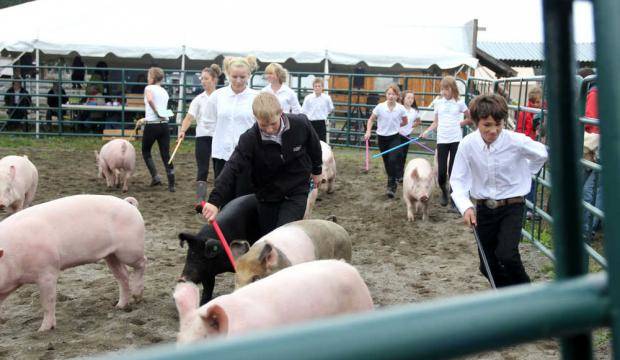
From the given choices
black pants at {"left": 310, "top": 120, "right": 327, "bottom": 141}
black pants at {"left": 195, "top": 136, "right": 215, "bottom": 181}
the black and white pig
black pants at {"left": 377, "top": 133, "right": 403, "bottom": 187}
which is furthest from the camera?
black pants at {"left": 310, "top": 120, "right": 327, "bottom": 141}

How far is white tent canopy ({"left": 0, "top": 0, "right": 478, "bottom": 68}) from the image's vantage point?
17266mm

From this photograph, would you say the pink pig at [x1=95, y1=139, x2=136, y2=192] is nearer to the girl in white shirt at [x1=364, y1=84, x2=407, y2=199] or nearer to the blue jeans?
the girl in white shirt at [x1=364, y1=84, x2=407, y2=199]

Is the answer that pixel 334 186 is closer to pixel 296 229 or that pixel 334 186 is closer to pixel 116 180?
pixel 116 180

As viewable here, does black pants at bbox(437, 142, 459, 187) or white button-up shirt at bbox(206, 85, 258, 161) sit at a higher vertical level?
white button-up shirt at bbox(206, 85, 258, 161)

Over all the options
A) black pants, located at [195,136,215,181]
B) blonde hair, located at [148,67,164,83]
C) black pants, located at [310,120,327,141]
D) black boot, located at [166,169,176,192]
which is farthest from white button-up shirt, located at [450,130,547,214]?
black pants, located at [310,120,327,141]

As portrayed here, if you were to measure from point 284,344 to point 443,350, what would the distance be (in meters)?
0.12

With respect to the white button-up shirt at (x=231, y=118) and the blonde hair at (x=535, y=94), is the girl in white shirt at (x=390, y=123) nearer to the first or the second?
the blonde hair at (x=535, y=94)

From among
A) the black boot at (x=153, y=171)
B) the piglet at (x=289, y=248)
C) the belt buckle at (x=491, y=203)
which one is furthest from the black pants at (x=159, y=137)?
the belt buckle at (x=491, y=203)

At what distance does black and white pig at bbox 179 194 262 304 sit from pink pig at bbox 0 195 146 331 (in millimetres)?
446

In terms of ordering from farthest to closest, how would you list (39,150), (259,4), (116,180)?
(259,4), (39,150), (116,180)

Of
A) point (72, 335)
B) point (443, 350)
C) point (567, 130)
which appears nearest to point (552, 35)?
point (567, 130)

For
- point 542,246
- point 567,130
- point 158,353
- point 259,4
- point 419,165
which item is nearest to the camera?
point 158,353

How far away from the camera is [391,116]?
1070cm

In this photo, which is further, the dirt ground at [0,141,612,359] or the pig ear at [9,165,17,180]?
the pig ear at [9,165,17,180]
